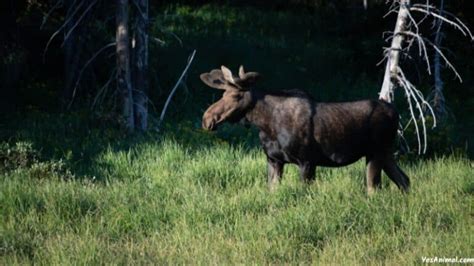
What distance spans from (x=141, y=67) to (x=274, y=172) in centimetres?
597

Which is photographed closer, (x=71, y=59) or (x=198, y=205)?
(x=198, y=205)

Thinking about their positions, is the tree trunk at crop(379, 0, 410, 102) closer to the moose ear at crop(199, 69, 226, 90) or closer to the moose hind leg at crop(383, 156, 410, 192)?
the moose hind leg at crop(383, 156, 410, 192)

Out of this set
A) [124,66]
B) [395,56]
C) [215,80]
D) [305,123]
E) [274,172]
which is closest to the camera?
[305,123]

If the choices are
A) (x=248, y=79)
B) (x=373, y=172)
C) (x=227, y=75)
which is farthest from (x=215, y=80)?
(x=373, y=172)

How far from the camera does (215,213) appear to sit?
8414mm

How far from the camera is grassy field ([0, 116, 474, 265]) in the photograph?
7.32m

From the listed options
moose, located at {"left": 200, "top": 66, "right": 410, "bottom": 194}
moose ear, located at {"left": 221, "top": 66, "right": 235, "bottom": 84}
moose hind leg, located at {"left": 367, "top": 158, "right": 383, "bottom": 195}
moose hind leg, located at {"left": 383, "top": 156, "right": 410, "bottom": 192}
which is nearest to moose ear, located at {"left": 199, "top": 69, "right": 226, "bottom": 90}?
moose, located at {"left": 200, "top": 66, "right": 410, "bottom": 194}

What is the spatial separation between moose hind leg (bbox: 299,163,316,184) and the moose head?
0.90 m

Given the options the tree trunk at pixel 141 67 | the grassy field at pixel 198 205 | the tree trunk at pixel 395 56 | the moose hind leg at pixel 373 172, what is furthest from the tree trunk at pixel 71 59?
the moose hind leg at pixel 373 172

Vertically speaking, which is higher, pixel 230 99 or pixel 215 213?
pixel 230 99

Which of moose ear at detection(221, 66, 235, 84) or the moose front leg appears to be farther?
the moose front leg

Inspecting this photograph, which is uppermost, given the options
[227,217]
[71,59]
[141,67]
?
[141,67]

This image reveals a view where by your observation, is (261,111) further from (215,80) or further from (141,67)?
(141,67)

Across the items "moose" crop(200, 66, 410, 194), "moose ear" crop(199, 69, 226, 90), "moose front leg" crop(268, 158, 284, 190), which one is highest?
"moose ear" crop(199, 69, 226, 90)
